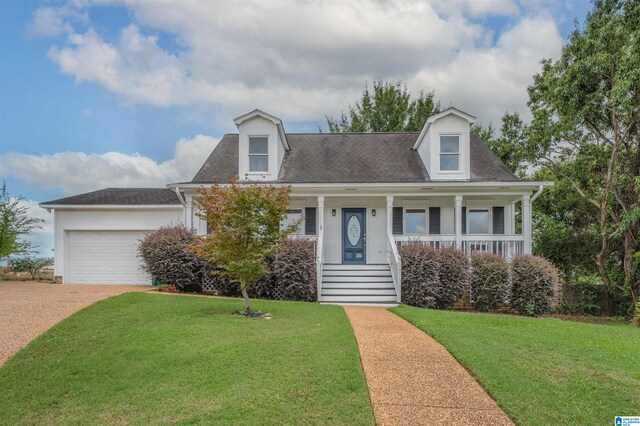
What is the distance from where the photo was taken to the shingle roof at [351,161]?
16.2 metres

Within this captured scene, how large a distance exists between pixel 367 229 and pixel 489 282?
4961mm

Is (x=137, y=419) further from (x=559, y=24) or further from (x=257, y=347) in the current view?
(x=559, y=24)

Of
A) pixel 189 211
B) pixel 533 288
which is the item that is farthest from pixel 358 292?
pixel 189 211

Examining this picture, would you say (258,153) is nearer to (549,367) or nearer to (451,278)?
(451,278)

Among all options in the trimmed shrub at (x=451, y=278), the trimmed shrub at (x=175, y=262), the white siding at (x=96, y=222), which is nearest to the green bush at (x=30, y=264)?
the white siding at (x=96, y=222)

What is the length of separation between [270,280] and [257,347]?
692 centimetres

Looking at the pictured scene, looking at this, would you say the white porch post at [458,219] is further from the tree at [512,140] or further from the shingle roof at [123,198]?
the shingle roof at [123,198]

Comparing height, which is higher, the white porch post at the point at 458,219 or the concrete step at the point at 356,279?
the white porch post at the point at 458,219

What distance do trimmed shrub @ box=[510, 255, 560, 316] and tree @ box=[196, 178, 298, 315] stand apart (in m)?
7.41

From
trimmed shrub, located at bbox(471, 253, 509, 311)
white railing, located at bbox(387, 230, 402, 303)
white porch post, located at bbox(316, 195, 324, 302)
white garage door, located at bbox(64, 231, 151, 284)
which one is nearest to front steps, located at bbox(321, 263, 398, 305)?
white railing, located at bbox(387, 230, 402, 303)

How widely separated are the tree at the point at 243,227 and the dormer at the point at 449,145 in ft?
26.0

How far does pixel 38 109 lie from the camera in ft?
43.6

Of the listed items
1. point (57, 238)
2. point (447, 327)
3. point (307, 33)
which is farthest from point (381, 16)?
point (57, 238)

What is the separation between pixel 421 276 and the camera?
508 inches
